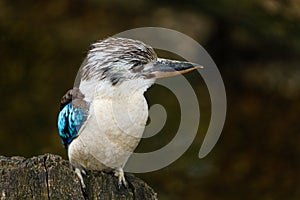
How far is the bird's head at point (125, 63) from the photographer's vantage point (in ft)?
13.9

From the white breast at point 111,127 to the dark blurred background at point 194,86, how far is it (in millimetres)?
3985

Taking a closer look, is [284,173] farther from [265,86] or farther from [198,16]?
[198,16]

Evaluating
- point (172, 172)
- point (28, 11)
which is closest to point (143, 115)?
point (172, 172)

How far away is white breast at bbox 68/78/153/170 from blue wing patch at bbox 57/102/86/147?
0.05 meters

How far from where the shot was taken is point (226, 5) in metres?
7.70

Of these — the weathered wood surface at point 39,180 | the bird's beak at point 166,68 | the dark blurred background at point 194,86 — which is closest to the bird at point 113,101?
the bird's beak at point 166,68

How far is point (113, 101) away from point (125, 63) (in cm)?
23

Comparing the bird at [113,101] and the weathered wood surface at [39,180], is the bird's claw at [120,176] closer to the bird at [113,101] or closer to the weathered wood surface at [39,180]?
the bird at [113,101]

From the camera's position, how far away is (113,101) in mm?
4172

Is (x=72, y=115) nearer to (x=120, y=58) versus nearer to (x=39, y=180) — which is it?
(x=120, y=58)

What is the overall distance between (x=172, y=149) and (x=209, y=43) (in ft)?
12.2

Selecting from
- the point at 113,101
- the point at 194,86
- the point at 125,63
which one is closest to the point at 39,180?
the point at 113,101

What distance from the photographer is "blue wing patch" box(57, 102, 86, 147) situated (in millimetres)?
4285

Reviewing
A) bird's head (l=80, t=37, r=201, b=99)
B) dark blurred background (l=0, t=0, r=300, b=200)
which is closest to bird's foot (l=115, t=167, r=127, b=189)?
bird's head (l=80, t=37, r=201, b=99)
